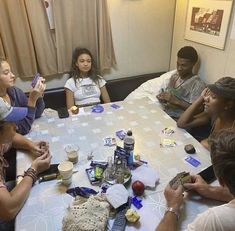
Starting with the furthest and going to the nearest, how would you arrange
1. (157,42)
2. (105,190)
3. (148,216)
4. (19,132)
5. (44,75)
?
(157,42)
(44,75)
(19,132)
(105,190)
(148,216)

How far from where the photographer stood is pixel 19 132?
Result: 63.9 inches

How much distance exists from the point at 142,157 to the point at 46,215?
2.08 feet

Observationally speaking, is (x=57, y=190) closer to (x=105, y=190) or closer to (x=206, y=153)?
(x=105, y=190)

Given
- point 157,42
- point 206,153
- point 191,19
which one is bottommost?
point 206,153

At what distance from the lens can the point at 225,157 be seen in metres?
0.72

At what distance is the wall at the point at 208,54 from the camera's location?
2.18 metres

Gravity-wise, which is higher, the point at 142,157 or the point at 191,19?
the point at 191,19

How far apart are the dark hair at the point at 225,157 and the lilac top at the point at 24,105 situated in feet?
4.32

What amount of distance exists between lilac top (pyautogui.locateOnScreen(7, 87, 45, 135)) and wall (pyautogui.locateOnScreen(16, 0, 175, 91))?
87 cm

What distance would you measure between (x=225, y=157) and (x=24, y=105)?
154 centimetres

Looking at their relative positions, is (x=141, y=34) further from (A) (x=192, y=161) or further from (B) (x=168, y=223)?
(B) (x=168, y=223)

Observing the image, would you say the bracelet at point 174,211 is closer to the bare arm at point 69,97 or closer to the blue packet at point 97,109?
the blue packet at point 97,109

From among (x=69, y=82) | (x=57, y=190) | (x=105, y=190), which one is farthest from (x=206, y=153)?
(x=69, y=82)

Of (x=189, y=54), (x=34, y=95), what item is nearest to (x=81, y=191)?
(x=34, y=95)
